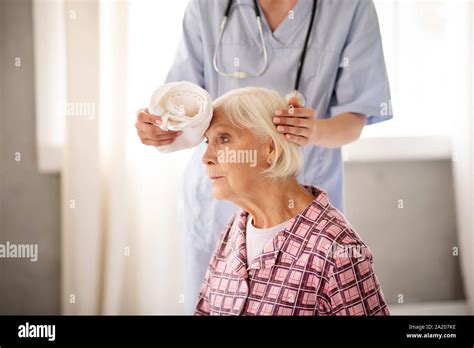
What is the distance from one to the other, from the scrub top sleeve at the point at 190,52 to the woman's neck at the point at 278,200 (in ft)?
0.99

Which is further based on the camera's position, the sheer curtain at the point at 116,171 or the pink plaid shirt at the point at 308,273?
the sheer curtain at the point at 116,171

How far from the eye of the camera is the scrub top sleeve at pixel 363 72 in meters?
1.38

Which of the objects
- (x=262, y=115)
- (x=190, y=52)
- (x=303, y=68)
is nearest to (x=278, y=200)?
(x=262, y=115)

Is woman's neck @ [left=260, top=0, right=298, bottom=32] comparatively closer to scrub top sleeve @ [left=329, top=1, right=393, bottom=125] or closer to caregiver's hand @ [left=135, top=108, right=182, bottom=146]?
scrub top sleeve @ [left=329, top=1, right=393, bottom=125]

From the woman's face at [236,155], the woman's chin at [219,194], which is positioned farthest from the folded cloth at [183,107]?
the woman's chin at [219,194]

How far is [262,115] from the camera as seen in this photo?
129 cm

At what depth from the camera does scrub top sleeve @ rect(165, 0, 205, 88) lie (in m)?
1.43

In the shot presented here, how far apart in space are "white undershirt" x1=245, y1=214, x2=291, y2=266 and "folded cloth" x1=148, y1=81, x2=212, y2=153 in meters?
0.25

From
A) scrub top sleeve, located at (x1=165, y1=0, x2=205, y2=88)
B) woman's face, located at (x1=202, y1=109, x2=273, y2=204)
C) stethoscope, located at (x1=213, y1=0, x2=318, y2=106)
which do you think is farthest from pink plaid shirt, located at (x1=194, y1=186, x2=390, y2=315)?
scrub top sleeve, located at (x1=165, y1=0, x2=205, y2=88)

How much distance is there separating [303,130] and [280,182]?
0.13m

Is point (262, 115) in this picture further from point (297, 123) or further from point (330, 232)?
point (330, 232)

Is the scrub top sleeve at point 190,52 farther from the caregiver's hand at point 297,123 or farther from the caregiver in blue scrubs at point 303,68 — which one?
the caregiver's hand at point 297,123

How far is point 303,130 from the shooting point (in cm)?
135
